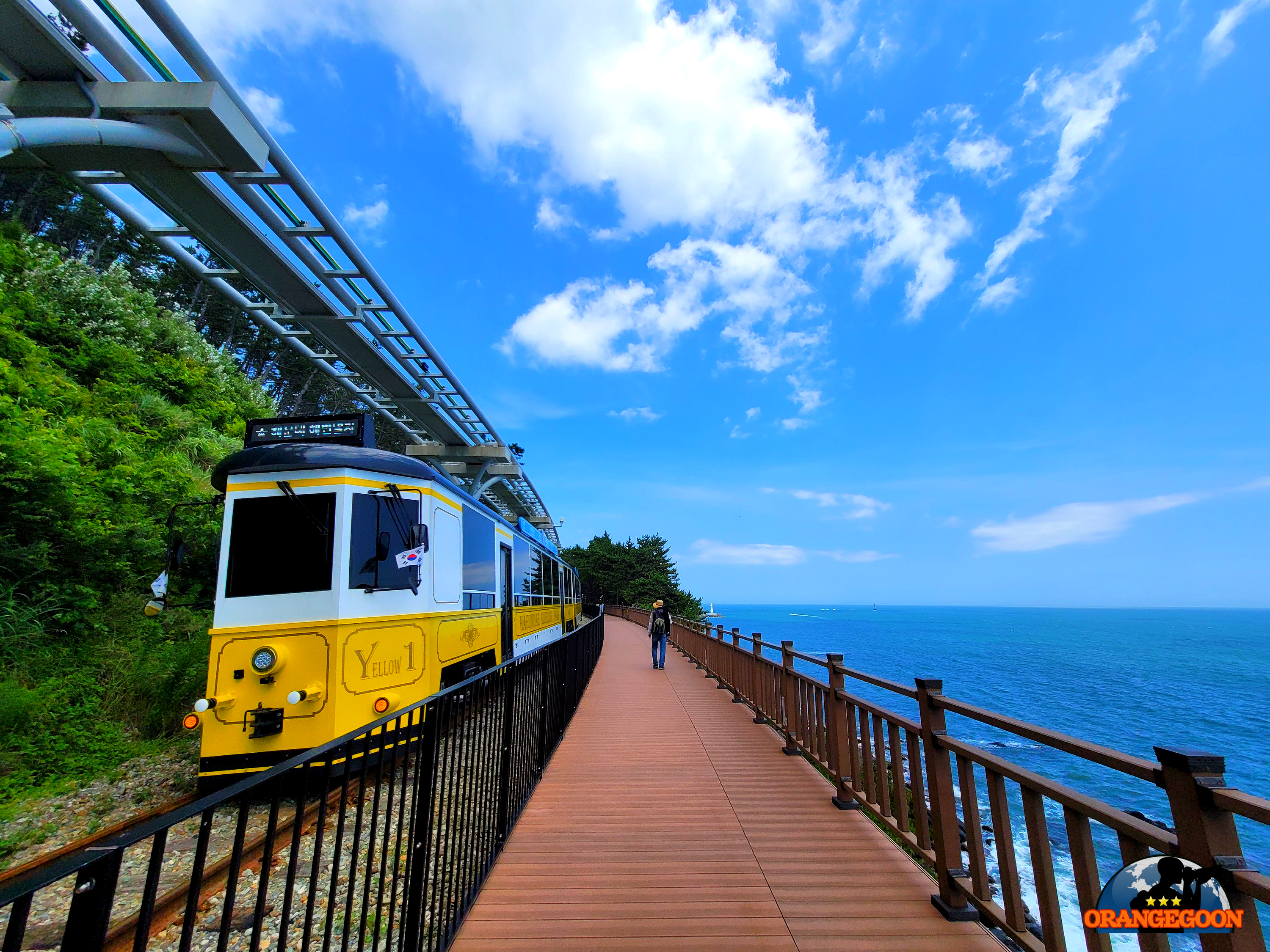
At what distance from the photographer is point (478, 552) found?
7.86 metres

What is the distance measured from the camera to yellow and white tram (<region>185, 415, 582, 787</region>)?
496cm

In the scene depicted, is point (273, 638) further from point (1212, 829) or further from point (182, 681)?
point (1212, 829)

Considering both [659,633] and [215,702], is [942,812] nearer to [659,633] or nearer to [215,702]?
[215,702]

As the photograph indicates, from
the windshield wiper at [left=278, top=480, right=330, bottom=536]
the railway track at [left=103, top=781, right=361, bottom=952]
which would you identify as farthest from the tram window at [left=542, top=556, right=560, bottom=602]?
the railway track at [left=103, top=781, right=361, bottom=952]

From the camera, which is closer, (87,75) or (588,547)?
(87,75)

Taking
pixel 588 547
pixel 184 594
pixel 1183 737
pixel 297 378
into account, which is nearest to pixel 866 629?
pixel 588 547

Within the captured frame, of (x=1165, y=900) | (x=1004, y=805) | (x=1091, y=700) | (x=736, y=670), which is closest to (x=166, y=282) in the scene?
(x=736, y=670)

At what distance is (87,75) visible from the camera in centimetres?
403

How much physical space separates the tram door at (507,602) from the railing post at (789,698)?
455cm

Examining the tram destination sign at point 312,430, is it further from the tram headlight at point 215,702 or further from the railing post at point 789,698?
the railing post at point 789,698

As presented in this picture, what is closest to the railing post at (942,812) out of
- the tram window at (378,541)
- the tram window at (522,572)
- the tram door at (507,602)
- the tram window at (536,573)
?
the tram window at (378,541)

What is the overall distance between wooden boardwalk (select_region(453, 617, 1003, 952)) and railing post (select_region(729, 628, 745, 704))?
2.56m

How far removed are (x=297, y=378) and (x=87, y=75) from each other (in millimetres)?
37983

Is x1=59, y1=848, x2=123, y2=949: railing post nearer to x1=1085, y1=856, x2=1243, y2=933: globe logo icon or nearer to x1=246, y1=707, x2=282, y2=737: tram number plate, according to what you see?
x1=1085, y1=856, x2=1243, y2=933: globe logo icon
